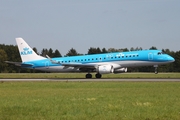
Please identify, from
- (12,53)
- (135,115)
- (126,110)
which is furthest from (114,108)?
(12,53)

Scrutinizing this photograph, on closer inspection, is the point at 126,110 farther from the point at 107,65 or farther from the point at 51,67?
the point at 51,67

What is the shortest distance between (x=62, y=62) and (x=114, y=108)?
126 ft

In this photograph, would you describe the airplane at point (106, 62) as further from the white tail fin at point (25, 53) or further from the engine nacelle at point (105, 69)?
the white tail fin at point (25, 53)

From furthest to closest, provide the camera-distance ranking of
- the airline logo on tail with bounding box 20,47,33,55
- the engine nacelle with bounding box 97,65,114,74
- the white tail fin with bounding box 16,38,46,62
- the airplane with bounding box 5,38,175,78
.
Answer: the airline logo on tail with bounding box 20,47,33,55 → the white tail fin with bounding box 16,38,46,62 → the airplane with bounding box 5,38,175,78 → the engine nacelle with bounding box 97,65,114,74

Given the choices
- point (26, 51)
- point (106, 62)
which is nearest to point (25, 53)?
point (26, 51)

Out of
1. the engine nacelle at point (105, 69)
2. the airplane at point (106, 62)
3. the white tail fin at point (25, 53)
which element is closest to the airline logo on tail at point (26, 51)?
the white tail fin at point (25, 53)

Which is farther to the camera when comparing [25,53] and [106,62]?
[25,53]

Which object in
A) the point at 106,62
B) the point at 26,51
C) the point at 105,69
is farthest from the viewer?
the point at 26,51

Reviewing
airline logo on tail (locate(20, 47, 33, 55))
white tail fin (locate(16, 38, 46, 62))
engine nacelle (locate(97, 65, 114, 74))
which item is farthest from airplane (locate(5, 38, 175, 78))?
airline logo on tail (locate(20, 47, 33, 55))

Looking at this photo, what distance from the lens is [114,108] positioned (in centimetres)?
1392

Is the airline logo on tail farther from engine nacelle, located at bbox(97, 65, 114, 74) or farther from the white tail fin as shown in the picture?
engine nacelle, located at bbox(97, 65, 114, 74)

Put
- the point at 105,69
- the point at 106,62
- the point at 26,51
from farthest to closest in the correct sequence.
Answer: the point at 26,51
the point at 106,62
the point at 105,69

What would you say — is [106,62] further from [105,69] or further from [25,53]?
[25,53]

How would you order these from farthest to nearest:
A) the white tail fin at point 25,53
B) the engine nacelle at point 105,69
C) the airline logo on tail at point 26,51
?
the airline logo on tail at point 26,51
the white tail fin at point 25,53
the engine nacelle at point 105,69
